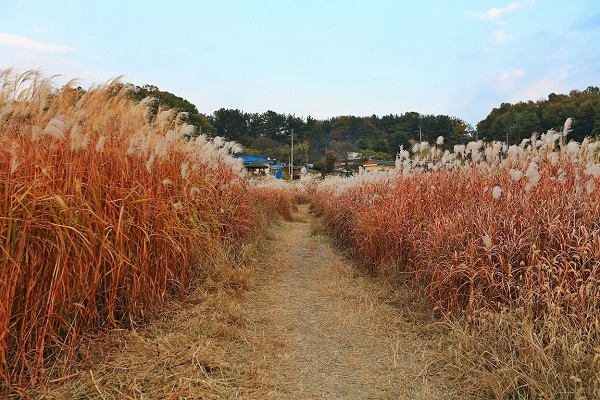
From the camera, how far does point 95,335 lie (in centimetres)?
212

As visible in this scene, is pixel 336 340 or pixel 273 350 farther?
Answer: pixel 336 340

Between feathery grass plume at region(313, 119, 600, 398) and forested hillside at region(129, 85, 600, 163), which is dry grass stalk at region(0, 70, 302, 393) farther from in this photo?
forested hillside at region(129, 85, 600, 163)

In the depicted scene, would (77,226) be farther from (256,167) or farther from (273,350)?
(256,167)

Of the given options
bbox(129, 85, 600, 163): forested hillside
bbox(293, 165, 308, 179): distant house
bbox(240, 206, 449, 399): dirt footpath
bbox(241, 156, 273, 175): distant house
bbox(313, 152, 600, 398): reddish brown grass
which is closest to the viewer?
bbox(313, 152, 600, 398): reddish brown grass

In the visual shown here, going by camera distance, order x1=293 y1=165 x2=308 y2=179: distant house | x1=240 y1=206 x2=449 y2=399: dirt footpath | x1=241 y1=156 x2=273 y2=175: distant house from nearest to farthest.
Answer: x1=240 y1=206 x2=449 y2=399: dirt footpath < x1=241 y1=156 x2=273 y2=175: distant house < x1=293 y1=165 x2=308 y2=179: distant house

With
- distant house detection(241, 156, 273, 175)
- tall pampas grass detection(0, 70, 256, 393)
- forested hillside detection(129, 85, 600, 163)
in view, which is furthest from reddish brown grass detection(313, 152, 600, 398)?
forested hillside detection(129, 85, 600, 163)

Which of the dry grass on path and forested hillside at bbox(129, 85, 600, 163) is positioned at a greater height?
forested hillside at bbox(129, 85, 600, 163)

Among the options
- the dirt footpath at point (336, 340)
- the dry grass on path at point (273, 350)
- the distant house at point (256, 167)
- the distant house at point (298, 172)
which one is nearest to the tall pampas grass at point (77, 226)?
the dry grass on path at point (273, 350)

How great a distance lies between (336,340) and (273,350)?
1.68 ft

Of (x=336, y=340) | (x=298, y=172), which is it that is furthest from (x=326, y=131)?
(x=336, y=340)

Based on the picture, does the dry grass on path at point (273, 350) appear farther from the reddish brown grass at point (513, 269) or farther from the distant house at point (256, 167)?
the distant house at point (256, 167)

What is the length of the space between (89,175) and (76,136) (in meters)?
0.26

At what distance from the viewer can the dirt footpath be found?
2025 mm

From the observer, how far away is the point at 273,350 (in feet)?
7.94
